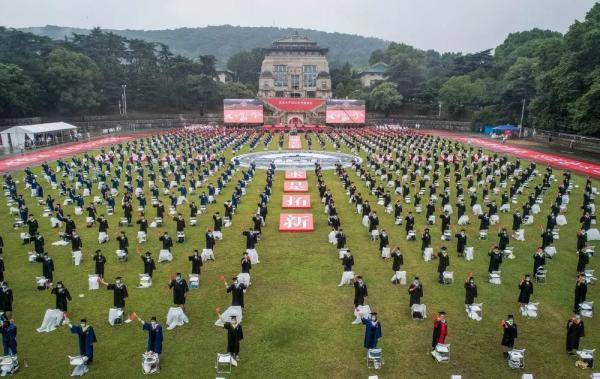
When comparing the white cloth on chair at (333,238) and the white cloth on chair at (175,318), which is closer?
the white cloth on chair at (175,318)

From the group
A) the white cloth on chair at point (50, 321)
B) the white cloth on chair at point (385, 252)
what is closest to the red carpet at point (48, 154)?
the white cloth on chair at point (50, 321)

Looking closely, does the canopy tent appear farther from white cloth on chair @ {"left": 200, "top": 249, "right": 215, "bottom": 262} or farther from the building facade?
white cloth on chair @ {"left": 200, "top": 249, "right": 215, "bottom": 262}

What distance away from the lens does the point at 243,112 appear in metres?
68.4

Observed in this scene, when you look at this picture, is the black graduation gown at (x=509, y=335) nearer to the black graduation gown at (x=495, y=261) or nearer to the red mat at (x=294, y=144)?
the black graduation gown at (x=495, y=261)

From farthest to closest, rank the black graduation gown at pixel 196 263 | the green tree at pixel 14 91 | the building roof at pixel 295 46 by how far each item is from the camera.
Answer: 1. the building roof at pixel 295 46
2. the green tree at pixel 14 91
3. the black graduation gown at pixel 196 263

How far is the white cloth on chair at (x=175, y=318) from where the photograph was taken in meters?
11.8

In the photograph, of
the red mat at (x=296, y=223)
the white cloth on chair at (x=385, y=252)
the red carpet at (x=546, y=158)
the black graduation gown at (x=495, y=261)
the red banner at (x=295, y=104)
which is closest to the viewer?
the black graduation gown at (x=495, y=261)

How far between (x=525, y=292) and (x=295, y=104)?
63.2 meters

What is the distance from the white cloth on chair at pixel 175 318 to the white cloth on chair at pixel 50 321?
9.50 ft

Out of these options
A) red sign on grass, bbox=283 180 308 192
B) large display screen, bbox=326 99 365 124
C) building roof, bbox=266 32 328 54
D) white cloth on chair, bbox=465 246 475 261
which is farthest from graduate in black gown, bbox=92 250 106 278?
building roof, bbox=266 32 328 54

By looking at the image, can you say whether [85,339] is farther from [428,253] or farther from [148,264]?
[428,253]

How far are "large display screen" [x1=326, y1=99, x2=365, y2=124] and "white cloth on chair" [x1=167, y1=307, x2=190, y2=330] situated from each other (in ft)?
195

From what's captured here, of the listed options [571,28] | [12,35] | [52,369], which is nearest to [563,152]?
[571,28]

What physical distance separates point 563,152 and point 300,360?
44.1m
